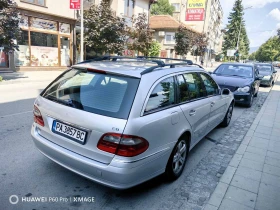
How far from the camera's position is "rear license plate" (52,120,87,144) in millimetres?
2621

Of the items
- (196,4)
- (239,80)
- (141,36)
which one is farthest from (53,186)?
(196,4)

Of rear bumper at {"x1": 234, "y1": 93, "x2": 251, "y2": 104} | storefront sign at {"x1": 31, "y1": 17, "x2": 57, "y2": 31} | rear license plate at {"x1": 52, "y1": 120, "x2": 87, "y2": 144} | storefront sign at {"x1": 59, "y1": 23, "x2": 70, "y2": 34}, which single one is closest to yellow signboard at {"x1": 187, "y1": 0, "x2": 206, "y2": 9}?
storefront sign at {"x1": 59, "y1": 23, "x2": 70, "y2": 34}

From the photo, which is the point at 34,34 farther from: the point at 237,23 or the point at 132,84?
the point at 237,23

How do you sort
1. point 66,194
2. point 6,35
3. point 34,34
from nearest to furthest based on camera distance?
point 66,194 → point 6,35 → point 34,34

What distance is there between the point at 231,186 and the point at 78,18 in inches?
678

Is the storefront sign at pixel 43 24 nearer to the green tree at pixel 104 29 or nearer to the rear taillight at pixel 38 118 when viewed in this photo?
the green tree at pixel 104 29

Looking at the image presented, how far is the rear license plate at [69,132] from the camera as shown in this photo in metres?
2.62

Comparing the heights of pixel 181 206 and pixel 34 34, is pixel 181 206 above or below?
below

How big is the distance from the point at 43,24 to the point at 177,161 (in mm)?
15759

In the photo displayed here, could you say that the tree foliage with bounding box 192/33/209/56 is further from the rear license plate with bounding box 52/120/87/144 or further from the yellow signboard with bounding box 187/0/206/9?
the rear license plate with bounding box 52/120/87/144

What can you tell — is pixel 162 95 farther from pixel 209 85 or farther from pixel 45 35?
pixel 45 35

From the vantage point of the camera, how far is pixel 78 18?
57.7 ft

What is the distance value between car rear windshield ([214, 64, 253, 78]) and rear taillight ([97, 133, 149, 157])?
26.5ft

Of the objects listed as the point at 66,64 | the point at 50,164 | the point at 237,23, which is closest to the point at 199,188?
the point at 50,164
